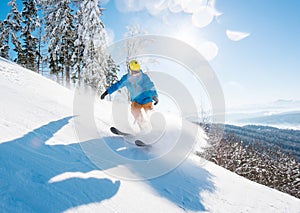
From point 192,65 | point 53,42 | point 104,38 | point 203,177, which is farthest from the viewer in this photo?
point 53,42

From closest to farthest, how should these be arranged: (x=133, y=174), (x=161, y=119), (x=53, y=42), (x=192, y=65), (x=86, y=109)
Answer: (x=133, y=174)
(x=86, y=109)
(x=161, y=119)
(x=192, y=65)
(x=53, y=42)

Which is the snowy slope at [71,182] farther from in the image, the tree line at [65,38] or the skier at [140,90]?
the tree line at [65,38]

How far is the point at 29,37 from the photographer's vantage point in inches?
872

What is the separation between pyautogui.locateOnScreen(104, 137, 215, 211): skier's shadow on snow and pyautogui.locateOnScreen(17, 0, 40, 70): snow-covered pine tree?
22245mm

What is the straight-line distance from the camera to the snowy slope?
2012mm

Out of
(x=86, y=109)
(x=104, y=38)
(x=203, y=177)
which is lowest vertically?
(x=203, y=177)

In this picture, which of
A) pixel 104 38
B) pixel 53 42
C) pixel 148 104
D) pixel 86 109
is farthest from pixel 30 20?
pixel 148 104

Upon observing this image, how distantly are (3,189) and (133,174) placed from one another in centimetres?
191

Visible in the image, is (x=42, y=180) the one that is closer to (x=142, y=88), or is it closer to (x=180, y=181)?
(x=180, y=181)

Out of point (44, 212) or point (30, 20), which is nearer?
point (44, 212)

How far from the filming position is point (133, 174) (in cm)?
333

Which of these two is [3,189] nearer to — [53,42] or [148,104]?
[148,104]

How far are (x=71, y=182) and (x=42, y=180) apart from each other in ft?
1.09

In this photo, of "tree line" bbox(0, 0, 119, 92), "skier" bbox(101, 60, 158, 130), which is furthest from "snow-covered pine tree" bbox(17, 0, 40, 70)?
"skier" bbox(101, 60, 158, 130)
